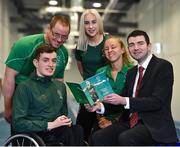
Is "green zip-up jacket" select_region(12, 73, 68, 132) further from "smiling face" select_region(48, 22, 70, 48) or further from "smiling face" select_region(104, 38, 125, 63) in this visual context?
"smiling face" select_region(104, 38, 125, 63)

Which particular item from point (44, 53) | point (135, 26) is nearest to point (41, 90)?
point (44, 53)

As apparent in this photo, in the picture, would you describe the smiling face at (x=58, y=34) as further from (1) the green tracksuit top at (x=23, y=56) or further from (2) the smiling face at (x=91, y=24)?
(2) the smiling face at (x=91, y=24)

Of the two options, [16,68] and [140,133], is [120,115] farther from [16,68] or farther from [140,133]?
[16,68]

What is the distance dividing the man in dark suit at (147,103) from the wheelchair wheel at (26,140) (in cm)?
55

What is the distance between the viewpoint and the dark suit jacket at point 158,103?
2.54 meters

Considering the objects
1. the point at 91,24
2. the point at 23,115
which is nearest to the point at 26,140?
the point at 23,115

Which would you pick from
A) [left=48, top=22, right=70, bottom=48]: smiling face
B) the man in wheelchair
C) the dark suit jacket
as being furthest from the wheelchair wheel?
[left=48, top=22, right=70, bottom=48]: smiling face

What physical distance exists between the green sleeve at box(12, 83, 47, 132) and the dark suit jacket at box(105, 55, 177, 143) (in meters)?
0.70

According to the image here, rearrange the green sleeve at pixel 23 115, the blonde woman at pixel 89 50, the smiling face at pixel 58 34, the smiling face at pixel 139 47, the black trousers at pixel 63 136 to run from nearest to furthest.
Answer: the green sleeve at pixel 23 115
the black trousers at pixel 63 136
the smiling face at pixel 139 47
the smiling face at pixel 58 34
the blonde woman at pixel 89 50

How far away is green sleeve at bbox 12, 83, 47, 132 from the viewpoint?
2.48 m

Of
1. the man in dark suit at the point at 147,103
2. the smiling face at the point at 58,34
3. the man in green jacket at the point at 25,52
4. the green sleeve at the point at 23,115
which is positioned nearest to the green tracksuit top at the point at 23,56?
the man in green jacket at the point at 25,52

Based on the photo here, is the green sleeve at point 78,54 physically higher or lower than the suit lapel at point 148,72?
higher

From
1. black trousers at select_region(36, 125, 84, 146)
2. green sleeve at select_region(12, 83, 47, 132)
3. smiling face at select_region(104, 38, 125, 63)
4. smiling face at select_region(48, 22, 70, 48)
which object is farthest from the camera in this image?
smiling face at select_region(104, 38, 125, 63)

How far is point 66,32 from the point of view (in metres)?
2.86
